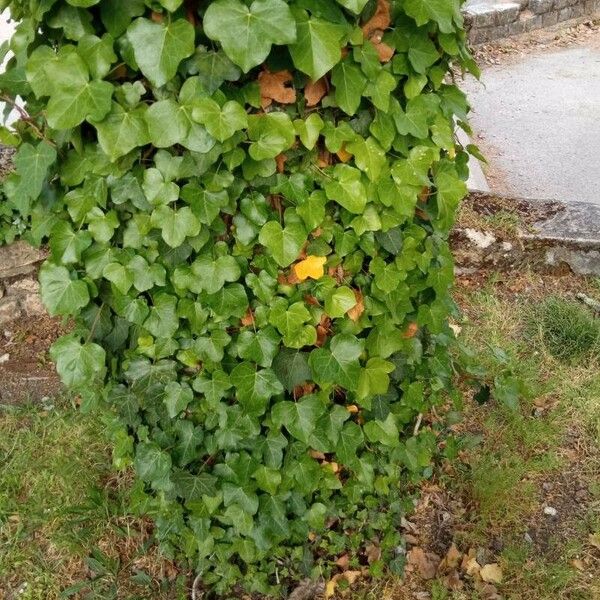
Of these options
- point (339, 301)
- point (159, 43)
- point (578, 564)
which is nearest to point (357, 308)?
point (339, 301)

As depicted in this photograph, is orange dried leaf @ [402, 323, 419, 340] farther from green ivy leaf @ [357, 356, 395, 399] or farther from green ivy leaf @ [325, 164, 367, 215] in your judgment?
green ivy leaf @ [325, 164, 367, 215]

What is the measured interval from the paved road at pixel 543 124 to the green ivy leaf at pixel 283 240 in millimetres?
3591

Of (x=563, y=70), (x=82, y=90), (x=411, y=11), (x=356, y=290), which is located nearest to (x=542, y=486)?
(x=356, y=290)

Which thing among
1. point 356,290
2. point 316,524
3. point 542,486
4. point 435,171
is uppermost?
point 435,171

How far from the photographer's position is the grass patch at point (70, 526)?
237 centimetres

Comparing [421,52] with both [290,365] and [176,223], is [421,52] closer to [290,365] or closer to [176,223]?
[176,223]

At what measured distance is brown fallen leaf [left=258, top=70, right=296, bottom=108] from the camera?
4.80 ft

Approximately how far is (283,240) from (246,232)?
9cm

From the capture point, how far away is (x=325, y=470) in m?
2.13

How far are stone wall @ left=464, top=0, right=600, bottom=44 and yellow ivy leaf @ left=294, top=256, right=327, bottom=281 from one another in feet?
21.2

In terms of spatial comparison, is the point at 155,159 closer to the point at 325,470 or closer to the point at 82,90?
the point at 82,90

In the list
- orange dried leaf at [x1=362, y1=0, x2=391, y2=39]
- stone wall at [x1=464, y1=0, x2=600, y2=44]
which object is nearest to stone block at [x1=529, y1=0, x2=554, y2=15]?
stone wall at [x1=464, y1=0, x2=600, y2=44]

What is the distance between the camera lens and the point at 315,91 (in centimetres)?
151

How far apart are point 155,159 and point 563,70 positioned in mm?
6964
